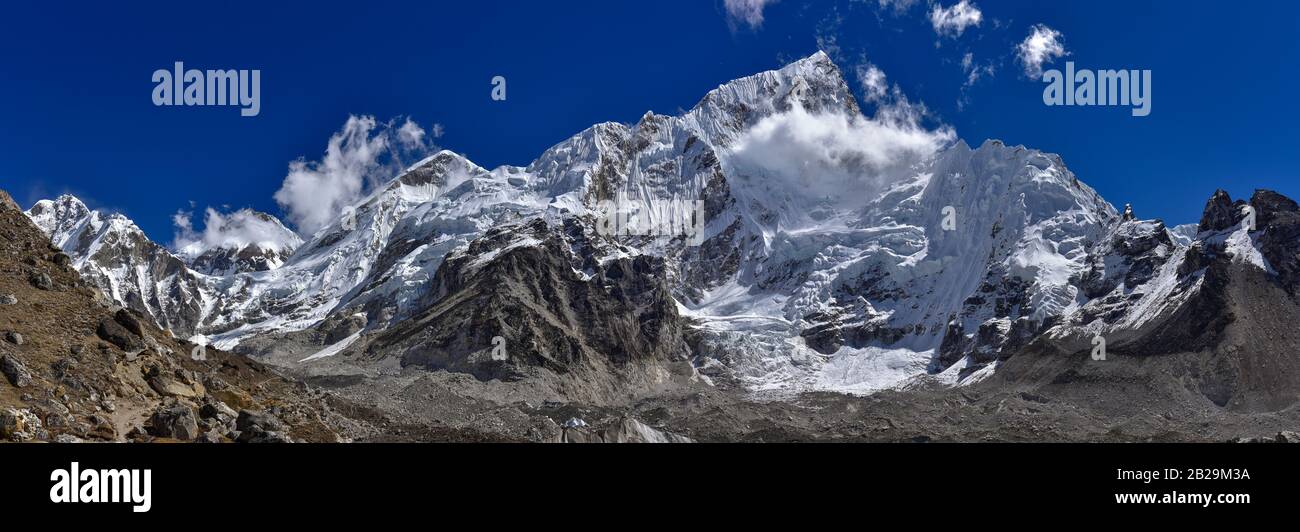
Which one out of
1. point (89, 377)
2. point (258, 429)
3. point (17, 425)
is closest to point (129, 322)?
point (89, 377)

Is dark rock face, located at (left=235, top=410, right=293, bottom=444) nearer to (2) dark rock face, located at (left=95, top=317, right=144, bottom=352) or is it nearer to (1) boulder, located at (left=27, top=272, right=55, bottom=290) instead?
(2) dark rock face, located at (left=95, top=317, right=144, bottom=352)

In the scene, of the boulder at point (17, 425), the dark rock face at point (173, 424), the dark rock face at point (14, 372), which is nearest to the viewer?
the boulder at point (17, 425)

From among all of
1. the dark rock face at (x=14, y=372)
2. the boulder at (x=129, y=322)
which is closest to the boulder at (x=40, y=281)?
the boulder at (x=129, y=322)

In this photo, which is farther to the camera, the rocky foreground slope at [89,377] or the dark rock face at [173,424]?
the dark rock face at [173,424]

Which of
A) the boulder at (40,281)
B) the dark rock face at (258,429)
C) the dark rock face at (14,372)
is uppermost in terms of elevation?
the boulder at (40,281)

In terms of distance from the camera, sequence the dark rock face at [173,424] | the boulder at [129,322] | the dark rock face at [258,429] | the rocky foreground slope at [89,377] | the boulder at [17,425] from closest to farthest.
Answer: the boulder at [17,425] → the rocky foreground slope at [89,377] → the dark rock face at [173,424] → the dark rock face at [258,429] → the boulder at [129,322]

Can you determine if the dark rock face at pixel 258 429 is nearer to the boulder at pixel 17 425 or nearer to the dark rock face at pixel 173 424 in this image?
the dark rock face at pixel 173 424

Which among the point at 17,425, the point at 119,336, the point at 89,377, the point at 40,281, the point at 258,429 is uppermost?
the point at 40,281

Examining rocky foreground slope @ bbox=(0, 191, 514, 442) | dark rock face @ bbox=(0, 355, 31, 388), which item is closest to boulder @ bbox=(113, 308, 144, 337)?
rocky foreground slope @ bbox=(0, 191, 514, 442)

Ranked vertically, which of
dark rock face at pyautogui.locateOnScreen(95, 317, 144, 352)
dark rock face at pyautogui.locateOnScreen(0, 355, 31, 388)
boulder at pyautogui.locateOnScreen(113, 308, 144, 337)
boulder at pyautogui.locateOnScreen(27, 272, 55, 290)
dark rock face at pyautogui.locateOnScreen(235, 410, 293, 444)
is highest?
boulder at pyautogui.locateOnScreen(27, 272, 55, 290)

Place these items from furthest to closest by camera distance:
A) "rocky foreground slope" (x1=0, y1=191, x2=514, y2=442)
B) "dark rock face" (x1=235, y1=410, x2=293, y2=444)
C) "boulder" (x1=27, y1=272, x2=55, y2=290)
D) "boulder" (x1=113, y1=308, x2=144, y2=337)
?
"boulder" (x1=27, y1=272, x2=55, y2=290)
"boulder" (x1=113, y1=308, x2=144, y2=337)
"dark rock face" (x1=235, y1=410, x2=293, y2=444)
"rocky foreground slope" (x1=0, y1=191, x2=514, y2=442)

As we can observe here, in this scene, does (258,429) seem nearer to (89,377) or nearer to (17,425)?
(89,377)
